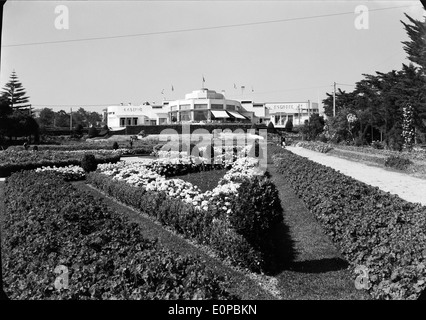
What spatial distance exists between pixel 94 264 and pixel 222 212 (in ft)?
9.34

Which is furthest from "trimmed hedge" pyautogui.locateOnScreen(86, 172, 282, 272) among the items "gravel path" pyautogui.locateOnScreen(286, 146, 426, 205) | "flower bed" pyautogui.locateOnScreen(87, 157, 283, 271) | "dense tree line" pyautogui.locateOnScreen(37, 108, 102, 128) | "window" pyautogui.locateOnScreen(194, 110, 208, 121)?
"window" pyautogui.locateOnScreen(194, 110, 208, 121)

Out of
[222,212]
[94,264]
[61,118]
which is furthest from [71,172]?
[61,118]

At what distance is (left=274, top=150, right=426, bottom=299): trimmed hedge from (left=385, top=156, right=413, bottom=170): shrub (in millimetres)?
7052

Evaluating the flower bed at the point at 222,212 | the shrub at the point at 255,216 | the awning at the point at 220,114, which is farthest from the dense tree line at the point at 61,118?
the shrub at the point at 255,216

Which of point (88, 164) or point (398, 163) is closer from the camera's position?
point (398, 163)

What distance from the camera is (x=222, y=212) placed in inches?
228

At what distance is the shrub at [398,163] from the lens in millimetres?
13559

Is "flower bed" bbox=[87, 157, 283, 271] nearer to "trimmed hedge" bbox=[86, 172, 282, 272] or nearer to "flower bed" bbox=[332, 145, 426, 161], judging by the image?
"trimmed hedge" bbox=[86, 172, 282, 272]

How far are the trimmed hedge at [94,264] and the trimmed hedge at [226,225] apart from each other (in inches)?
38.0

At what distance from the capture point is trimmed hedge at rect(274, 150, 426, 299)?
3.33 m

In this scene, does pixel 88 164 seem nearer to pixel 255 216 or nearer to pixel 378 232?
pixel 255 216
